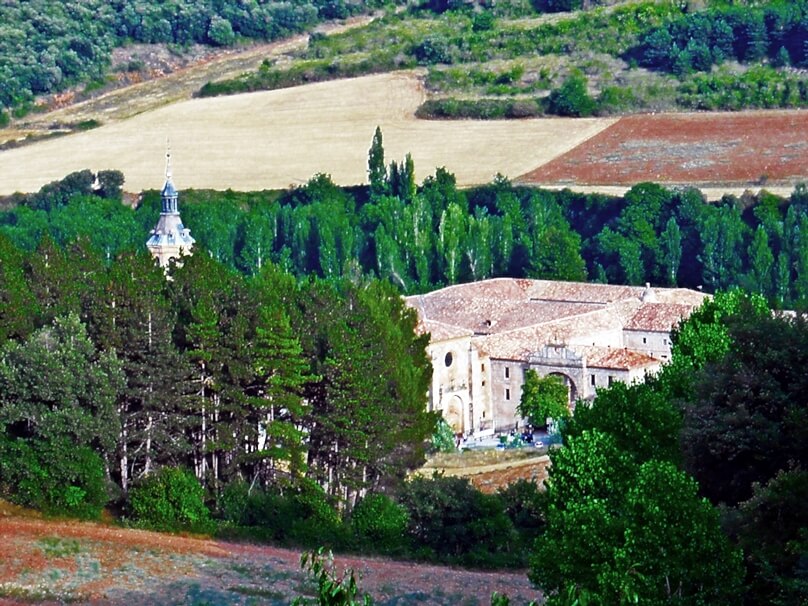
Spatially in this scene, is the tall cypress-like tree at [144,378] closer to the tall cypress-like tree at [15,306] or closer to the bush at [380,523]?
the tall cypress-like tree at [15,306]

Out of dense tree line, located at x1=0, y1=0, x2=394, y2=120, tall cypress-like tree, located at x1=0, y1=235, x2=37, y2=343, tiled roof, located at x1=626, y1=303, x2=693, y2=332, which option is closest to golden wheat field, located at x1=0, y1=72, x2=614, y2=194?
dense tree line, located at x1=0, y1=0, x2=394, y2=120

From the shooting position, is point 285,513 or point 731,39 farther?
point 731,39

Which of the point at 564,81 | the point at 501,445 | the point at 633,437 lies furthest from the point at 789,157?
the point at 633,437

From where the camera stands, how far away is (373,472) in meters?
55.2

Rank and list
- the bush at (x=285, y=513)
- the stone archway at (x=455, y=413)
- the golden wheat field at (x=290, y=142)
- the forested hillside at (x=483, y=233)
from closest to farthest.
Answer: the bush at (x=285, y=513) < the stone archway at (x=455, y=413) < the forested hillside at (x=483, y=233) < the golden wheat field at (x=290, y=142)

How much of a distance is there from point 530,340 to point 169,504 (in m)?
21.9

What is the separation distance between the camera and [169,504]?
51688 mm

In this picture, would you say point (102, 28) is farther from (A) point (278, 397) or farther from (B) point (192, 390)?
(A) point (278, 397)

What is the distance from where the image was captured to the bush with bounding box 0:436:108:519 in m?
51.2

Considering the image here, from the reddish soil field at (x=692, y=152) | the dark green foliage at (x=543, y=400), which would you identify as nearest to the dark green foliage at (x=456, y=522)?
the dark green foliage at (x=543, y=400)

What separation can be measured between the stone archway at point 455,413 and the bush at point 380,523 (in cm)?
1784

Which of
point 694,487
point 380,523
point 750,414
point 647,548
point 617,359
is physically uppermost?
point 694,487

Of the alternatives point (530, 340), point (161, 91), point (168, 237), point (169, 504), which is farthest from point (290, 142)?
point (169, 504)

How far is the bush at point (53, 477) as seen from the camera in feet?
168
